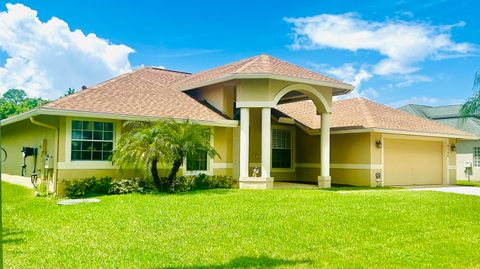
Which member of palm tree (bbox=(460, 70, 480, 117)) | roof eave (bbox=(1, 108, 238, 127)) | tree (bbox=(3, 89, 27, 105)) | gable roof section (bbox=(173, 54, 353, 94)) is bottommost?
roof eave (bbox=(1, 108, 238, 127))

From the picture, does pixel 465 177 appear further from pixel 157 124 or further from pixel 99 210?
pixel 99 210

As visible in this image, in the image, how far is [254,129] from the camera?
1928cm

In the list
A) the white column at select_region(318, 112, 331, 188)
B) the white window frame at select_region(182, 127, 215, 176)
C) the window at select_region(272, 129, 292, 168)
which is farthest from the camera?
the window at select_region(272, 129, 292, 168)

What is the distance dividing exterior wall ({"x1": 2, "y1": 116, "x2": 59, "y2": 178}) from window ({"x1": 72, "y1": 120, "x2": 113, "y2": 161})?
0.67m

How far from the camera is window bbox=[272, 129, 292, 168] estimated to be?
2069 centimetres

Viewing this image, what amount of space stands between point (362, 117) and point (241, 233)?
42.5 feet

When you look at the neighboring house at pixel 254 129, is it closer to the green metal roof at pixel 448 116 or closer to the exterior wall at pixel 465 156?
the exterior wall at pixel 465 156

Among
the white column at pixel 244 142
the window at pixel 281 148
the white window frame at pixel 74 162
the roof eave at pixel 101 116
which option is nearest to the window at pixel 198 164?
the roof eave at pixel 101 116

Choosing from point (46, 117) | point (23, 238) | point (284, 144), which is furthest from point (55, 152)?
point (284, 144)

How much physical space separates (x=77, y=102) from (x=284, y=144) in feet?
33.9

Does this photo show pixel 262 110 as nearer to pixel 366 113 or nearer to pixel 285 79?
pixel 285 79

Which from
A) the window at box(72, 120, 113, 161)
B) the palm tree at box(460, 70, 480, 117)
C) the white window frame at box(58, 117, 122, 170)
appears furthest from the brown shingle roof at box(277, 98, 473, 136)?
the white window frame at box(58, 117, 122, 170)

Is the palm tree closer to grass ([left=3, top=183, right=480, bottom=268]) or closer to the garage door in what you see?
grass ([left=3, top=183, right=480, bottom=268])

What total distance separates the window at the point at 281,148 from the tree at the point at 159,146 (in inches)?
271
